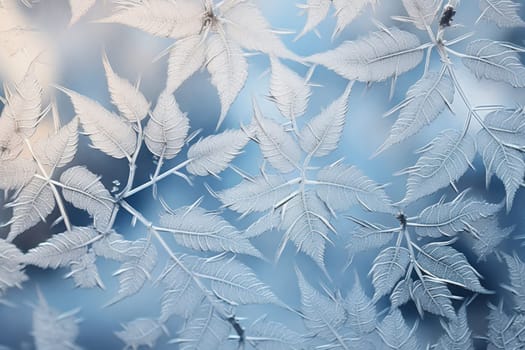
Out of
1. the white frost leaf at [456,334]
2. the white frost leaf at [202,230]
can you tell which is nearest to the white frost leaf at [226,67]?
the white frost leaf at [202,230]

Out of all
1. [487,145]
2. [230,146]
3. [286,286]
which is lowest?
[286,286]

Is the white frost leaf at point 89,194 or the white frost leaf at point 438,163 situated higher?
the white frost leaf at point 438,163

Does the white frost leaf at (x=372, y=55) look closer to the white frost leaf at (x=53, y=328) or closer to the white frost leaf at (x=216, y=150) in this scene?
the white frost leaf at (x=216, y=150)

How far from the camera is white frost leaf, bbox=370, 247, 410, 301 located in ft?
1.92

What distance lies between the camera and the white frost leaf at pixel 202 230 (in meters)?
0.56

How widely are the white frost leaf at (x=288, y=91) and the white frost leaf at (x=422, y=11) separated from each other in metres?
0.12

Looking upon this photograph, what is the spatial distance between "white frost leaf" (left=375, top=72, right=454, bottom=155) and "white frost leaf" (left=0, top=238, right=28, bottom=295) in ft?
1.22

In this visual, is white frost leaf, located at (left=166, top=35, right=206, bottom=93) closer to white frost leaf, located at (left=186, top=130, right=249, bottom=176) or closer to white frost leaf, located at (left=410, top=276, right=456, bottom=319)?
white frost leaf, located at (left=186, top=130, right=249, bottom=176)

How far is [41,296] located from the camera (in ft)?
1.85

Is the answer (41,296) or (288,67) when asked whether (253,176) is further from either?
(41,296)

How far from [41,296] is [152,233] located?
0.13m

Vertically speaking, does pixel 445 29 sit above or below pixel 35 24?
above

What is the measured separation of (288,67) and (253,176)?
0.11 m

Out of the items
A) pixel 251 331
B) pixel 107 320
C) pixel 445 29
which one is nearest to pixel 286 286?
pixel 251 331
